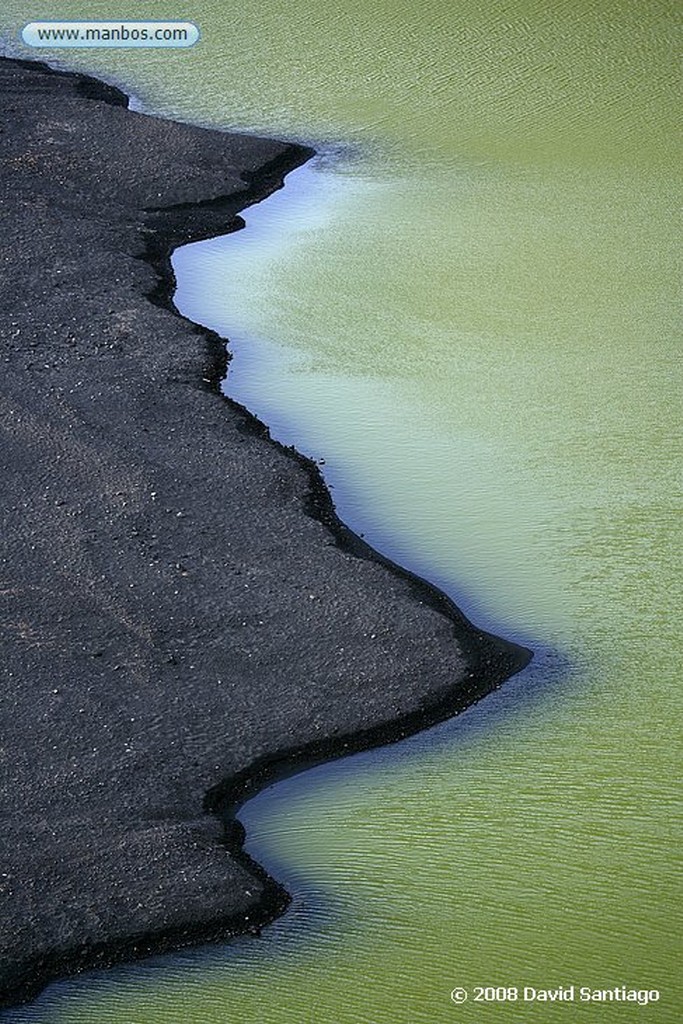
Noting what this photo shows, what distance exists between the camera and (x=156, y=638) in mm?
4719

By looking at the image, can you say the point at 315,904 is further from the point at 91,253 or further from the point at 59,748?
the point at 91,253

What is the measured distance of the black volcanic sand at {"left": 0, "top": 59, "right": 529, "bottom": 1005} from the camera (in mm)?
3818

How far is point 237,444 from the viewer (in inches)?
234

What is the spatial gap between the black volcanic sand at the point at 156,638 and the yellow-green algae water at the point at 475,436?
5.2 inches

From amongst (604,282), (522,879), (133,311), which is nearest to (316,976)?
(522,879)

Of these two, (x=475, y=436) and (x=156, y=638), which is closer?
(x=156, y=638)

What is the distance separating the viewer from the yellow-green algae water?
374cm

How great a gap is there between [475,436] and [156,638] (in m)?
2.00

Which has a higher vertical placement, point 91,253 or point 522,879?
point 91,253

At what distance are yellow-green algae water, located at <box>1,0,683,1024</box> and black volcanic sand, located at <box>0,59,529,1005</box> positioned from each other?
0.13m

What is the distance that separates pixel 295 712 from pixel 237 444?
1.76 m

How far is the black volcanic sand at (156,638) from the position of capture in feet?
12.5

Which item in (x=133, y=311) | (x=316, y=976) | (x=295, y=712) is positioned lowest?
(x=316, y=976)

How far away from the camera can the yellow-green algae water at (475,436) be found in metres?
3.74
